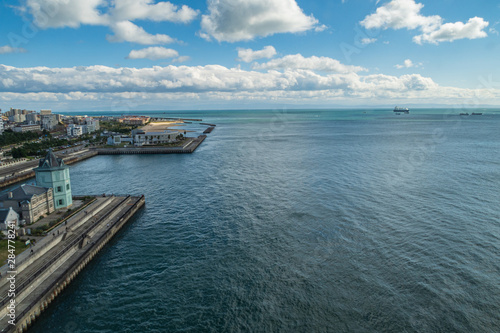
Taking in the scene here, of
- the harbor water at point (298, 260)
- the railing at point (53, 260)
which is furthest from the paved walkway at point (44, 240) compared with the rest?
the harbor water at point (298, 260)

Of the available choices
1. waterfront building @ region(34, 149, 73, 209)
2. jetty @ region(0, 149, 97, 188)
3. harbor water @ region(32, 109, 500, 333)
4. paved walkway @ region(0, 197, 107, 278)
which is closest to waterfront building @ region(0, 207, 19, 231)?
paved walkway @ region(0, 197, 107, 278)

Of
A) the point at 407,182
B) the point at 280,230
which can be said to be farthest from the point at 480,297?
the point at 407,182

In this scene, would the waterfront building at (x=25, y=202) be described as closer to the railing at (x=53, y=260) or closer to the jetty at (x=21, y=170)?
the railing at (x=53, y=260)

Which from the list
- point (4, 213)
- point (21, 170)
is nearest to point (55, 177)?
point (4, 213)

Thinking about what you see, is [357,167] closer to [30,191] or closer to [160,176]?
[160,176]

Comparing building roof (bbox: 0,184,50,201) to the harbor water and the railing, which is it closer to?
the railing

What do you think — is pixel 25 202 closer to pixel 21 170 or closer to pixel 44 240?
pixel 44 240
